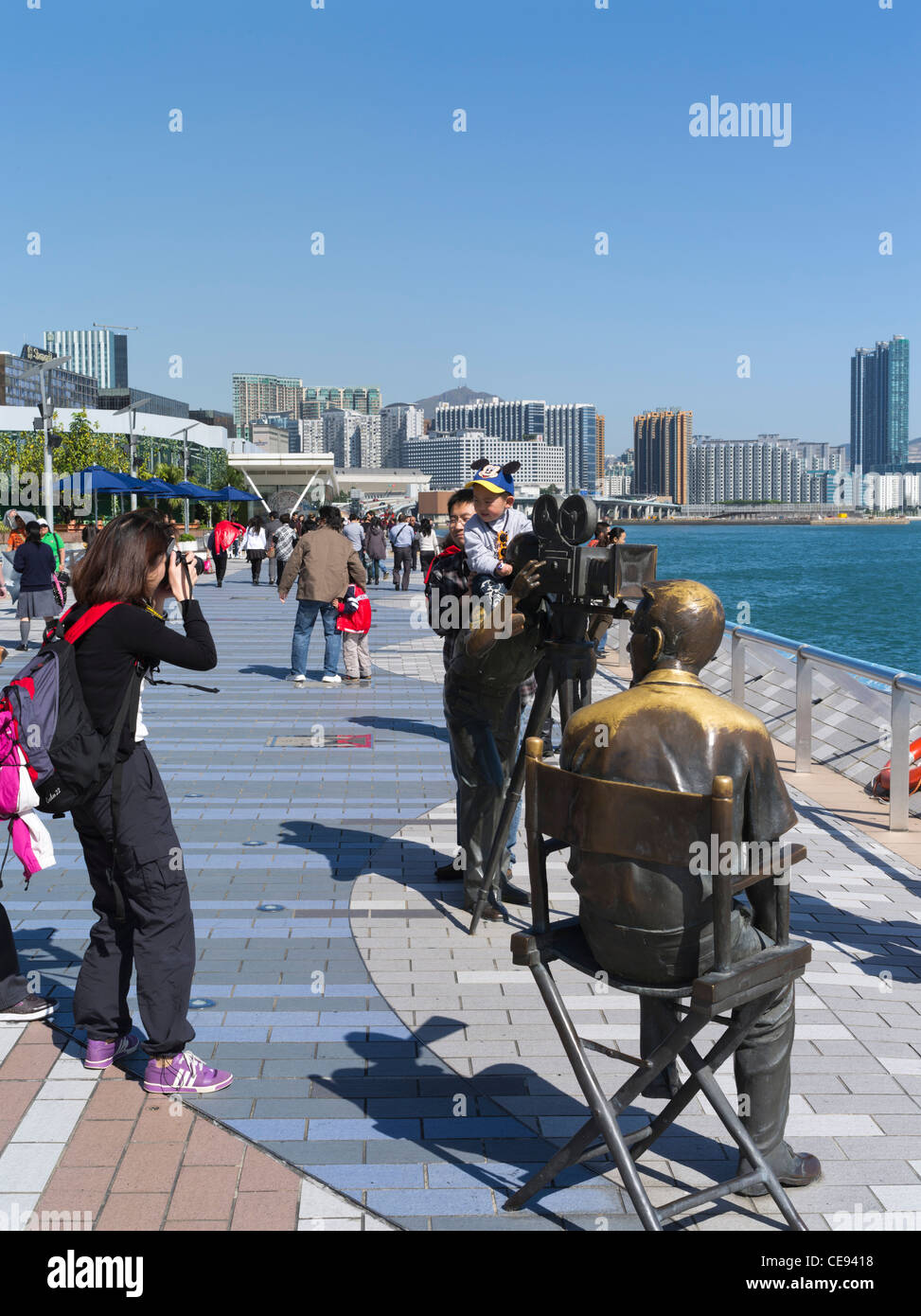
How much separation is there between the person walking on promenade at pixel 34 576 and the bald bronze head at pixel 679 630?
1360 cm

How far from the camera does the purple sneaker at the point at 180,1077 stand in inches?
154

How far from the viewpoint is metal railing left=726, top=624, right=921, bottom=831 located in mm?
7422

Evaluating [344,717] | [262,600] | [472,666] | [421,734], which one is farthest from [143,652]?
[262,600]

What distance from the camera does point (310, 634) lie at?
1340cm

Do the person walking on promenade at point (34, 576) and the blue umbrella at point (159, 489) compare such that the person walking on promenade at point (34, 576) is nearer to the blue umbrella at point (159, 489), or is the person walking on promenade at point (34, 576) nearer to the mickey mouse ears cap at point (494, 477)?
the mickey mouse ears cap at point (494, 477)

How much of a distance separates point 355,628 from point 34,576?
4.75 m

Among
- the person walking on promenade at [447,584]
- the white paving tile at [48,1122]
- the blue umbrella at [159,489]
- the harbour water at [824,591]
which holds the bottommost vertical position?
the harbour water at [824,591]

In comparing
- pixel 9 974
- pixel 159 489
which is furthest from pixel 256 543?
pixel 9 974

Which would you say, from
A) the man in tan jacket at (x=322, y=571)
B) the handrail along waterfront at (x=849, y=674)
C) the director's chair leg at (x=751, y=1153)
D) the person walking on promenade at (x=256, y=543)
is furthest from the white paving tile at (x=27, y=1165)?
the person walking on promenade at (x=256, y=543)

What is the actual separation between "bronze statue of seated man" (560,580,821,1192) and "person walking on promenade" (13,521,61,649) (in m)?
13.6

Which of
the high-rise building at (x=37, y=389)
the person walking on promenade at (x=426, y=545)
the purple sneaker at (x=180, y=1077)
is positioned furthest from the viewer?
the high-rise building at (x=37, y=389)

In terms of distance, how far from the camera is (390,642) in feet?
59.5

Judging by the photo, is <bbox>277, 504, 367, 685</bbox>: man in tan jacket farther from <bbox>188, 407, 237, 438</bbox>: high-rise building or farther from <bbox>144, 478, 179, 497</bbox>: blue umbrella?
<bbox>188, 407, 237, 438</bbox>: high-rise building

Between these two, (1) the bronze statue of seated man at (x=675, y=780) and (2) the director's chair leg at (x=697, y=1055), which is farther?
(2) the director's chair leg at (x=697, y=1055)
